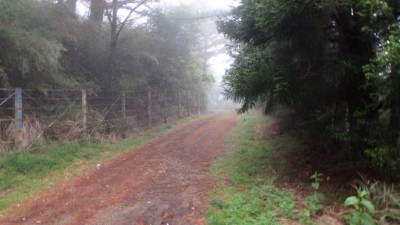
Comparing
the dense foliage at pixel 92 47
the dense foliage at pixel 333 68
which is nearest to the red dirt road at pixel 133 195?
the dense foliage at pixel 333 68

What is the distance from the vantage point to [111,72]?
14172 millimetres

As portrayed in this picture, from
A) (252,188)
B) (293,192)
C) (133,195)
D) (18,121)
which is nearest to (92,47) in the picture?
(18,121)

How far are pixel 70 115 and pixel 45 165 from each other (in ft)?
10.8

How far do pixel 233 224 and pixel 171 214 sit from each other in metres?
1.14

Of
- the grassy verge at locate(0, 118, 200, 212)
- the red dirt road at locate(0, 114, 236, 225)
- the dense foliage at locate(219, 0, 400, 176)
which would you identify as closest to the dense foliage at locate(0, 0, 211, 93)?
the grassy verge at locate(0, 118, 200, 212)

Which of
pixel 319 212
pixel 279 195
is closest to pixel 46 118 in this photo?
pixel 279 195

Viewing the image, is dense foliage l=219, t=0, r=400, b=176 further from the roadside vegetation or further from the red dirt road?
the red dirt road

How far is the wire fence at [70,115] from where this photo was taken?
A: 370 inches

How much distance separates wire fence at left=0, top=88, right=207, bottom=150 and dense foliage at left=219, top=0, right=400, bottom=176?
576 centimetres

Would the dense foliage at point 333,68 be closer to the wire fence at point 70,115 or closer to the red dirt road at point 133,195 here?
the red dirt road at point 133,195

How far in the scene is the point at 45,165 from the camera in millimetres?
8648

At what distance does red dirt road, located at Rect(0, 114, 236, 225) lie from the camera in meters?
5.36

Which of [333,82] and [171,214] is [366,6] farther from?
[171,214]

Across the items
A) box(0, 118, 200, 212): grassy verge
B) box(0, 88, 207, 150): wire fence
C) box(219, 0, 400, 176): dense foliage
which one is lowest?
box(0, 118, 200, 212): grassy verge
